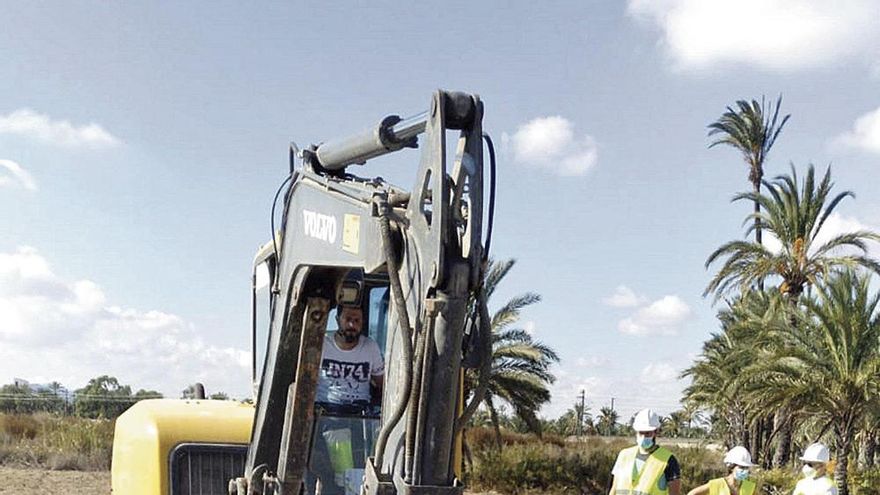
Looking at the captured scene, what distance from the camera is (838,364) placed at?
19375mm

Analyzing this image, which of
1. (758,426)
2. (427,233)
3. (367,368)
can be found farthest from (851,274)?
(427,233)

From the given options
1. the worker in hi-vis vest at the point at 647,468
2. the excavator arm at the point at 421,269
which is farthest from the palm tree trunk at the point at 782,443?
the excavator arm at the point at 421,269

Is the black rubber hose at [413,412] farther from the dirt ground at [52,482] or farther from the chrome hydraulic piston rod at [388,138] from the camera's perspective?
the dirt ground at [52,482]

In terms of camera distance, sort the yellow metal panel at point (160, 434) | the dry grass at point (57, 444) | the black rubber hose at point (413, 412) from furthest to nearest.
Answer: the dry grass at point (57, 444) < the yellow metal panel at point (160, 434) < the black rubber hose at point (413, 412)

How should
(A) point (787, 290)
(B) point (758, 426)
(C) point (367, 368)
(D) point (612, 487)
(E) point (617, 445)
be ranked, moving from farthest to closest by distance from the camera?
(E) point (617, 445) < (B) point (758, 426) < (A) point (787, 290) < (D) point (612, 487) < (C) point (367, 368)

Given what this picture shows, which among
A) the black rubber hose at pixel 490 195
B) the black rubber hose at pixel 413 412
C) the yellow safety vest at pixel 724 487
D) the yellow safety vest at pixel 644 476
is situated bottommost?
the yellow safety vest at pixel 724 487

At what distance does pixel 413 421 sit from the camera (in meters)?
3.93

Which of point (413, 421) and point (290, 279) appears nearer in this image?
point (413, 421)

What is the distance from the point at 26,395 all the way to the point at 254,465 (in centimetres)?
3066

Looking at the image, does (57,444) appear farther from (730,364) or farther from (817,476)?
(817,476)

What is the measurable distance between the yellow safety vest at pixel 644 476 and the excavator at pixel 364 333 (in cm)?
277

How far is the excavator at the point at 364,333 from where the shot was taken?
395 cm

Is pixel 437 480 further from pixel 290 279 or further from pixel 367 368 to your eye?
pixel 367 368

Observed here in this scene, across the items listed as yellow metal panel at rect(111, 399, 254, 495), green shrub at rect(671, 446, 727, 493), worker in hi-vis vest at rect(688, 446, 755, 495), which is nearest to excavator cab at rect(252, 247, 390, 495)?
yellow metal panel at rect(111, 399, 254, 495)
